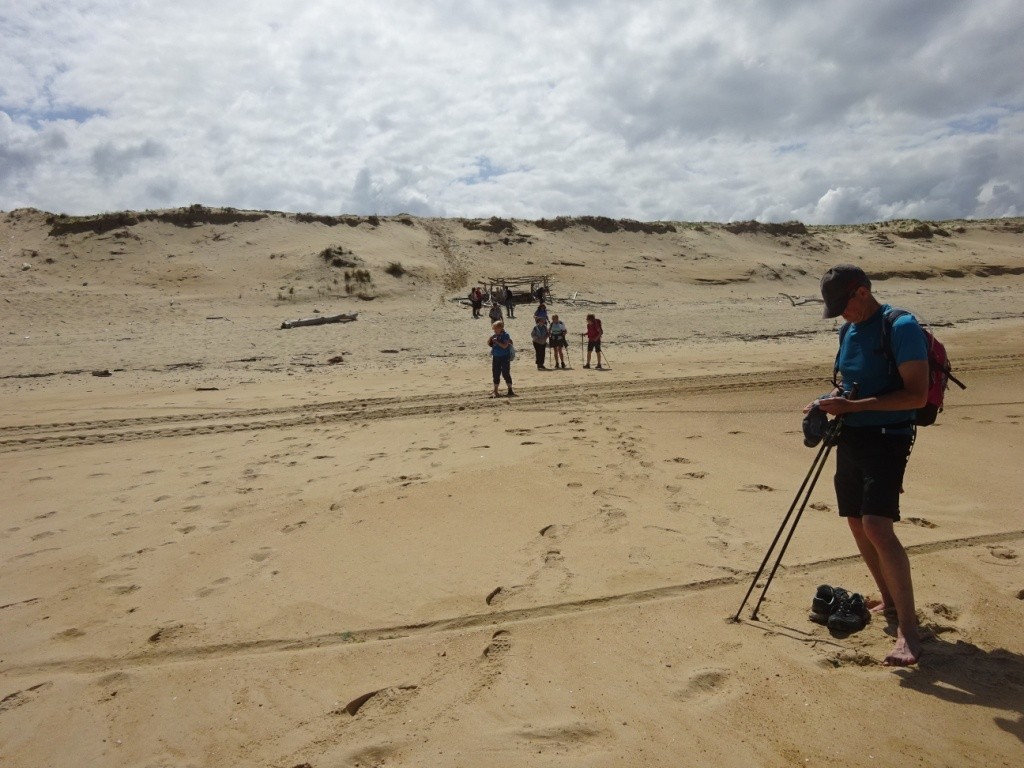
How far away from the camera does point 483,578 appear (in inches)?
159

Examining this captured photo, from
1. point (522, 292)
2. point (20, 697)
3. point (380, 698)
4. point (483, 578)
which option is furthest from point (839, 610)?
point (522, 292)

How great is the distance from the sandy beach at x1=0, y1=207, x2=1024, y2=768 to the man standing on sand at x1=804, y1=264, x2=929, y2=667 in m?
0.37

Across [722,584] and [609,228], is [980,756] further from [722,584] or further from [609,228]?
[609,228]

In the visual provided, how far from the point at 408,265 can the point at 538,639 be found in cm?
3068

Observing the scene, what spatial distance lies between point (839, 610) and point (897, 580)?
40cm

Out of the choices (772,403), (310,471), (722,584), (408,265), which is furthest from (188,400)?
(408,265)

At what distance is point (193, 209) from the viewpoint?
119 ft

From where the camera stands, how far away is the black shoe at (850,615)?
324cm

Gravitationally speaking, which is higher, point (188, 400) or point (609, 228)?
point (609, 228)

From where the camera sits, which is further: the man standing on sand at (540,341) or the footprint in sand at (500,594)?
the man standing on sand at (540,341)

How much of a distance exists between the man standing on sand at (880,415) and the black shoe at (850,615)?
0.19 meters

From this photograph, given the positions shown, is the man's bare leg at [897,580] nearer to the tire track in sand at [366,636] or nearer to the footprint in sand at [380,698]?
the tire track in sand at [366,636]

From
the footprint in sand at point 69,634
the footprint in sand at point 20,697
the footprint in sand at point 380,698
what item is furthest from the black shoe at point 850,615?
the footprint in sand at point 69,634

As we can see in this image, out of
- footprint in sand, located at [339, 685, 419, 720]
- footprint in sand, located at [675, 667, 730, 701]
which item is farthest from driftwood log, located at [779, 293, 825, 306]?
footprint in sand, located at [339, 685, 419, 720]
